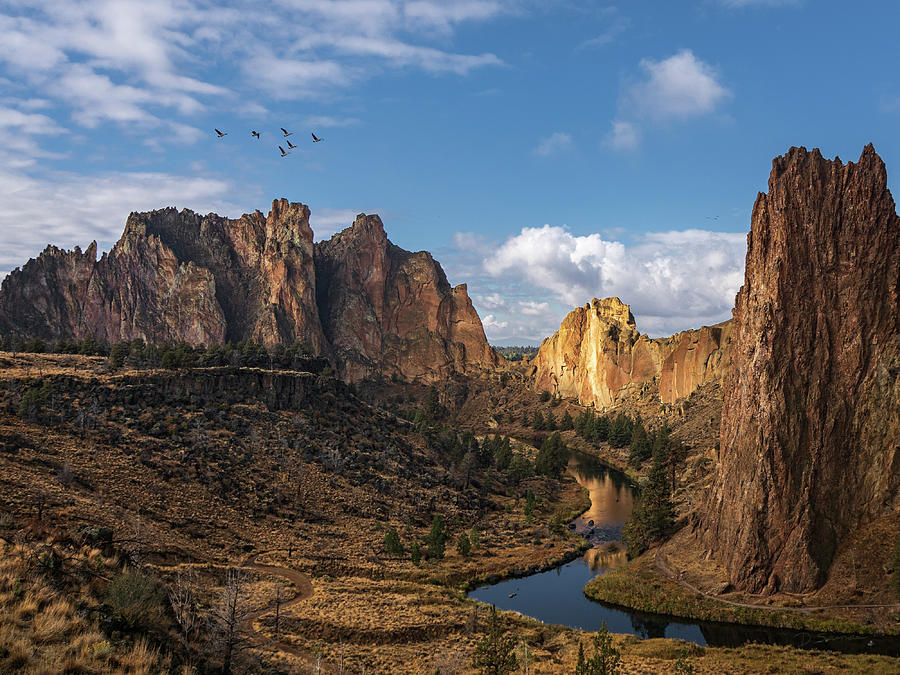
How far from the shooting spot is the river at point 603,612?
46.9 meters

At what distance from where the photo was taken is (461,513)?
8756 cm

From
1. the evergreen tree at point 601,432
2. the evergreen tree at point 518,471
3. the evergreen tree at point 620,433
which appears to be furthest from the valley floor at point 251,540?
the evergreen tree at point 601,432

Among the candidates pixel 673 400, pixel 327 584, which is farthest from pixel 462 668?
pixel 673 400

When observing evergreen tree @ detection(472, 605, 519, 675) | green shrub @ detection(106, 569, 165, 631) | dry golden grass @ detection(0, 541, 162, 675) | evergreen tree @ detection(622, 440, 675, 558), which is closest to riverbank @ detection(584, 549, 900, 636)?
evergreen tree @ detection(622, 440, 675, 558)

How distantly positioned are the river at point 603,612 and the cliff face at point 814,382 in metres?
6.41

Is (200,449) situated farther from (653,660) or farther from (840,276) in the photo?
(840,276)

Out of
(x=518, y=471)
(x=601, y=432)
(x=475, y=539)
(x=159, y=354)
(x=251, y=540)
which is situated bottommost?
(x=475, y=539)

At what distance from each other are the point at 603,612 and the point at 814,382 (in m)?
31.7

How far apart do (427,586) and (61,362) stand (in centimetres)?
7678

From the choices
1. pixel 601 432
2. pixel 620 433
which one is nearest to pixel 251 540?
pixel 620 433

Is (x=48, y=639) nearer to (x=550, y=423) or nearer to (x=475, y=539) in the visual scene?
(x=475, y=539)

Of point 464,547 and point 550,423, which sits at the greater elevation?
point 550,423

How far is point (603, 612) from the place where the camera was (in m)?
57.3

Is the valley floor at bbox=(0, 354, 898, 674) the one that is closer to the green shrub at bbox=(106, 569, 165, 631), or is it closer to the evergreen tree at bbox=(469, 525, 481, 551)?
the green shrub at bbox=(106, 569, 165, 631)
